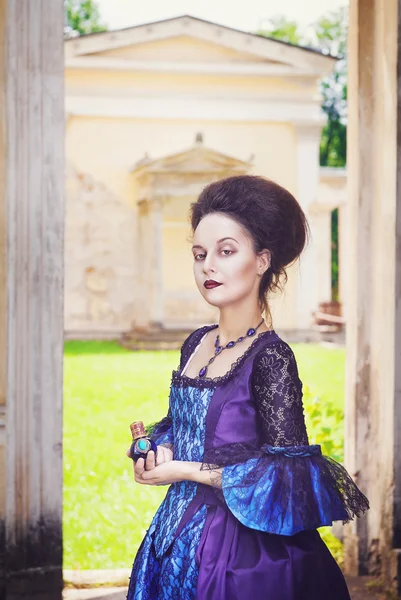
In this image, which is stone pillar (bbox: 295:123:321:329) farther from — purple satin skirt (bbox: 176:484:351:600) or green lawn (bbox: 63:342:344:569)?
purple satin skirt (bbox: 176:484:351:600)

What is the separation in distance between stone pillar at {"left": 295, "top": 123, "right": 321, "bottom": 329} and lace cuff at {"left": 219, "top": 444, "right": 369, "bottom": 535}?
12.6m

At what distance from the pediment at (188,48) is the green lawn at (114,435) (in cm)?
621

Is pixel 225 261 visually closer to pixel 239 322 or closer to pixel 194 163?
pixel 239 322

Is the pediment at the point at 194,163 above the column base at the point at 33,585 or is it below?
above

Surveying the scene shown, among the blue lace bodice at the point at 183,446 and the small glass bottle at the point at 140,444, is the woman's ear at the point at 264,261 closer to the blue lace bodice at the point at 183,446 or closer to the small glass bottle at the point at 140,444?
the blue lace bodice at the point at 183,446

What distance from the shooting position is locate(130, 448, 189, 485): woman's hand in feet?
5.98

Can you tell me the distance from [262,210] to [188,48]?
13.6 metres

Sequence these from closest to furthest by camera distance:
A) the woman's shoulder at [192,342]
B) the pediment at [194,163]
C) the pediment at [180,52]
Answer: the woman's shoulder at [192,342], the pediment at [194,163], the pediment at [180,52]

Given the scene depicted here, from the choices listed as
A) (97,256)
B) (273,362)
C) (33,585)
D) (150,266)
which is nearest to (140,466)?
(273,362)

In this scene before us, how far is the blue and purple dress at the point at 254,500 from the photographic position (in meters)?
1.77

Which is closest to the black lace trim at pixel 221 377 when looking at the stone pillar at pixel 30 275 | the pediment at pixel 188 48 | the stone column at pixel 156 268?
the stone pillar at pixel 30 275

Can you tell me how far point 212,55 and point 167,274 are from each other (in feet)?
13.8

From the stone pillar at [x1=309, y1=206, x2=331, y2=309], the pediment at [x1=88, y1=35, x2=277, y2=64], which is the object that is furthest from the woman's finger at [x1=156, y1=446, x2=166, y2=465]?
the pediment at [x1=88, y1=35, x2=277, y2=64]

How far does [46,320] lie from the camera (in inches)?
122
